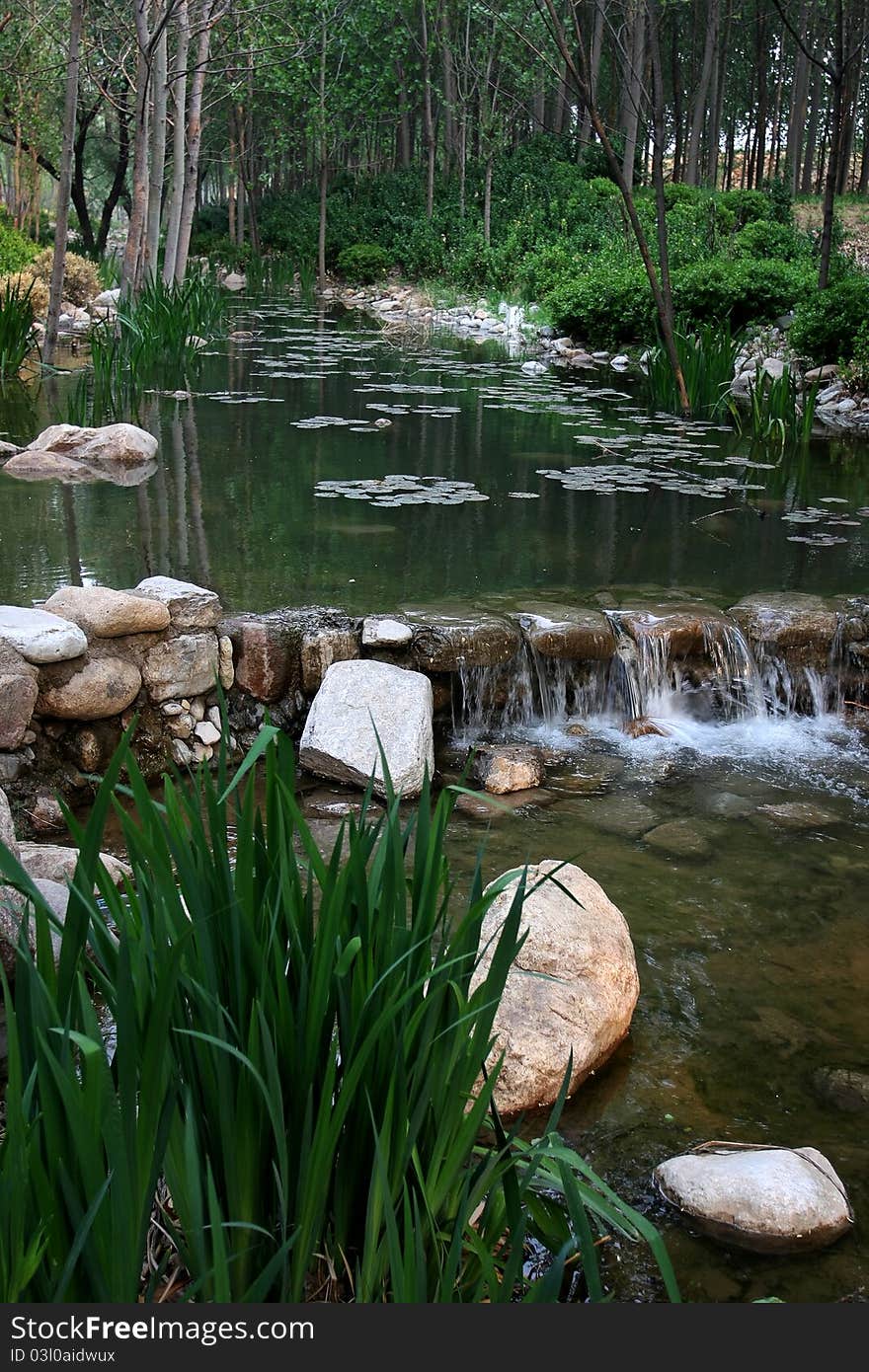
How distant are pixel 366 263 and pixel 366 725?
25164 mm

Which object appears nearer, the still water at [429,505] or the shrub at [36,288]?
the still water at [429,505]

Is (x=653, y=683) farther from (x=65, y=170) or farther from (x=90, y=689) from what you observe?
(x=65, y=170)

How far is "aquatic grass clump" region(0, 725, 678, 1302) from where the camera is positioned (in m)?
1.46

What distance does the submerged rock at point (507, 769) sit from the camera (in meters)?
4.54

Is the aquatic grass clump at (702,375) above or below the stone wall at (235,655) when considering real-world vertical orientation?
above

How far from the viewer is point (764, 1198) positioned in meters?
2.38

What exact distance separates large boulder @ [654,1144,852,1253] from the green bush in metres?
10.2

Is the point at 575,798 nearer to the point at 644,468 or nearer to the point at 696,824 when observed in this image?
the point at 696,824

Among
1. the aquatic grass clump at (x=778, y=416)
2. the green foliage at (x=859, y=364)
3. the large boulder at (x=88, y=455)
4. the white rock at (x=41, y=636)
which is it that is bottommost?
the white rock at (x=41, y=636)

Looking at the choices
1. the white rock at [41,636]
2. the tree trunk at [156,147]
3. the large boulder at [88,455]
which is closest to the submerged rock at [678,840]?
the white rock at [41,636]

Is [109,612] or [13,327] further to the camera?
[13,327]

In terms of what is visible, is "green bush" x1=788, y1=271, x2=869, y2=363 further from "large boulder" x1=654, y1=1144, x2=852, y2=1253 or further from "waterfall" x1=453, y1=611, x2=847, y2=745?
"large boulder" x1=654, y1=1144, x2=852, y2=1253

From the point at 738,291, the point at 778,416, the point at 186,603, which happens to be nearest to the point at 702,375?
the point at 778,416

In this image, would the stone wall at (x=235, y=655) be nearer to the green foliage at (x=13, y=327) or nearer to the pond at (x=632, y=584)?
the pond at (x=632, y=584)
